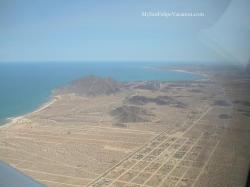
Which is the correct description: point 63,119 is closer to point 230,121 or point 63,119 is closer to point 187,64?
point 187,64

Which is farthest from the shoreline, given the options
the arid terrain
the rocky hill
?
the rocky hill

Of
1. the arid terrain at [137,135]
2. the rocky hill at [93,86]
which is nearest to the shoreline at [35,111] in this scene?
the arid terrain at [137,135]

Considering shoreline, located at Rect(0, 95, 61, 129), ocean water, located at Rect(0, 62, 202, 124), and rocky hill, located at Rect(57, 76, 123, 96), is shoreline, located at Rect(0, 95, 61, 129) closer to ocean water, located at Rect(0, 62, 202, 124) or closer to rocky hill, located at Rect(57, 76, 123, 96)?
ocean water, located at Rect(0, 62, 202, 124)

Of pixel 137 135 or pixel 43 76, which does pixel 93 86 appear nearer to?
pixel 43 76

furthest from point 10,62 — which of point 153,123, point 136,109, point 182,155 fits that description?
point 182,155

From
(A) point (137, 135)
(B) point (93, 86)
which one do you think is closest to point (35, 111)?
(B) point (93, 86)
